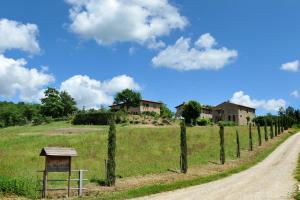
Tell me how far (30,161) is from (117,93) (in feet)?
302

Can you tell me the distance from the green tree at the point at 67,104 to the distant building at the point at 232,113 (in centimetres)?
4738

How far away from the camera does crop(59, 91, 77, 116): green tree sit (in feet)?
429

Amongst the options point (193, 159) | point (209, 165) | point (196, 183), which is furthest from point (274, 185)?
point (193, 159)

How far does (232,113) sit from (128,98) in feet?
112

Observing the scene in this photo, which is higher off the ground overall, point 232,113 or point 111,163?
point 232,113

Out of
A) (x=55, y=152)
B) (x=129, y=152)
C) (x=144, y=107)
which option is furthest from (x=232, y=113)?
(x=55, y=152)

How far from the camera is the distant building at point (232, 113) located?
129 m

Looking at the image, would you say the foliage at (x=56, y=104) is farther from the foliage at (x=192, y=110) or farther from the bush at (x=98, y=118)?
the foliage at (x=192, y=110)

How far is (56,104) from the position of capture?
12619 centimetres

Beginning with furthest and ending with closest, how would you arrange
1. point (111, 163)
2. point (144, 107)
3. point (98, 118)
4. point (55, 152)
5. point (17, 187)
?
point (144, 107), point (98, 118), point (111, 163), point (55, 152), point (17, 187)

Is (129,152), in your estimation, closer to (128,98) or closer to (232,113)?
(128,98)

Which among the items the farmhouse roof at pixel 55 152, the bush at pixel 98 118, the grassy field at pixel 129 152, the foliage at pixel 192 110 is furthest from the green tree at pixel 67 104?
the farmhouse roof at pixel 55 152

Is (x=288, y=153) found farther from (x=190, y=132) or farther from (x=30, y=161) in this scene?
(x=30, y=161)

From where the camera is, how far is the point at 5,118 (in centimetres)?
14688
